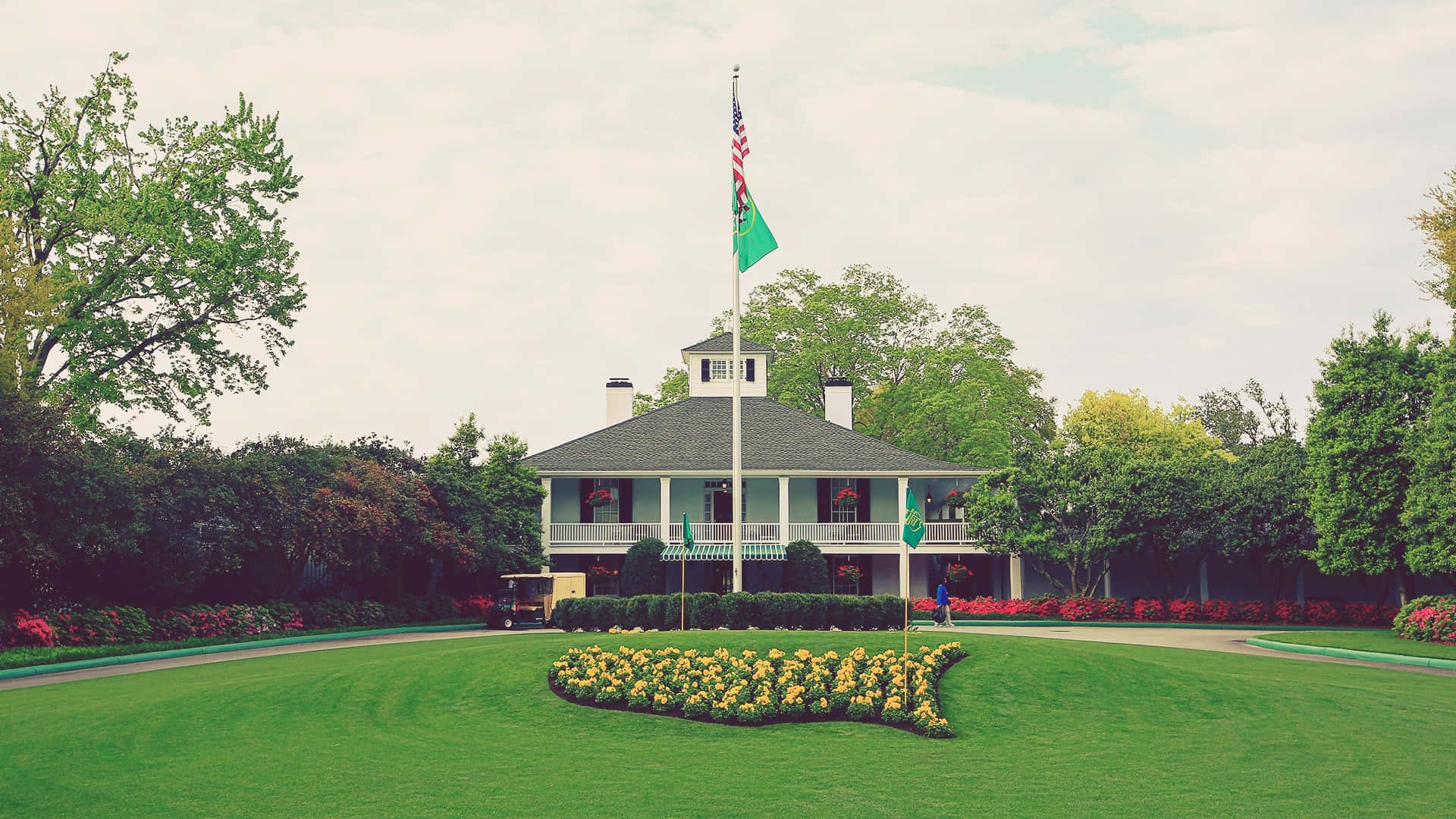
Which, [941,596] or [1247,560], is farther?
[1247,560]

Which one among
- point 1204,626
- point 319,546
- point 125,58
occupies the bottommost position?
point 1204,626

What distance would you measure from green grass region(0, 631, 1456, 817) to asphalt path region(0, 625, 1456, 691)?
2.83 m

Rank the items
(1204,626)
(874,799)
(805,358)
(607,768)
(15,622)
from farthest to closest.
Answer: (805,358) → (1204,626) → (15,622) → (607,768) → (874,799)

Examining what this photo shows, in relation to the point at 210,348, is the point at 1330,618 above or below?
below

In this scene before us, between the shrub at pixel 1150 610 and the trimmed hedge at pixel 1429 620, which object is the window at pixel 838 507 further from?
the trimmed hedge at pixel 1429 620

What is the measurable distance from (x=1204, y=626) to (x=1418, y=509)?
758cm

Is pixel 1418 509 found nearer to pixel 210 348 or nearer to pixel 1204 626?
pixel 1204 626

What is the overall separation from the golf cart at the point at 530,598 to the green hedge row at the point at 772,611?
Answer: 10.8m

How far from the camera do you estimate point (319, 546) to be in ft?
102

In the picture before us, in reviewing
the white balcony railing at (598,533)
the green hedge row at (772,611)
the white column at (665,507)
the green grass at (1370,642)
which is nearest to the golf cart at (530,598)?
the white balcony railing at (598,533)

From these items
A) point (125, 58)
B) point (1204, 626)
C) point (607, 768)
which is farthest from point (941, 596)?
point (125, 58)

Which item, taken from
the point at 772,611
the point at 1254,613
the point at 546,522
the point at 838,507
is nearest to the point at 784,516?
the point at 838,507

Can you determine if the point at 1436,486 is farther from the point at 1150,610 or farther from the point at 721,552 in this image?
the point at 721,552

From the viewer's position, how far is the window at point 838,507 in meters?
42.8
